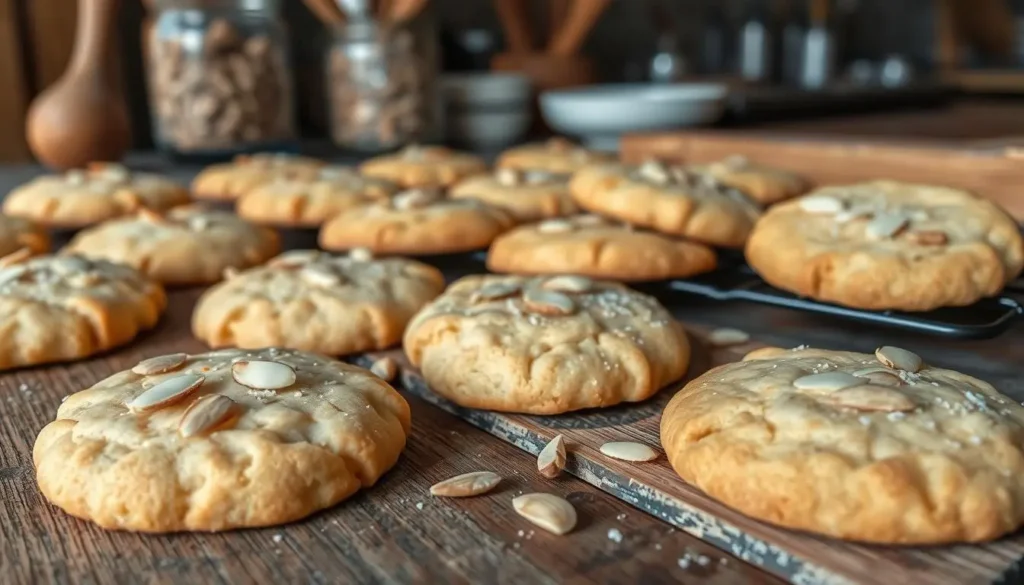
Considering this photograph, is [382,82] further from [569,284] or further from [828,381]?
[828,381]

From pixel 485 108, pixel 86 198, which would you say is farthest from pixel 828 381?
pixel 485 108

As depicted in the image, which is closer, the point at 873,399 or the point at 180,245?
the point at 873,399

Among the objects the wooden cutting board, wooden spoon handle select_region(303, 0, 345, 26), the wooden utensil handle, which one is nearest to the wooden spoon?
the wooden utensil handle

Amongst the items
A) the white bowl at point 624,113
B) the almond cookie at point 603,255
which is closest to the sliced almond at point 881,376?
the almond cookie at point 603,255

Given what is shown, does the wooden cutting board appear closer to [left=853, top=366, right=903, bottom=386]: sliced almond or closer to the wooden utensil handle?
[left=853, top=366, right=903, bottom=386]: sliced almond

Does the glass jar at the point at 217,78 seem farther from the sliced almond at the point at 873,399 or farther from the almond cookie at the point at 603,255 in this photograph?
the sliced almond at the point at 873,399

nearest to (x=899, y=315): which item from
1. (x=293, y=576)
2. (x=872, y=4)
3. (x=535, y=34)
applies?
(x=293, y=576)

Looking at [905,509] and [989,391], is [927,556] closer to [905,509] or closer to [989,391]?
[905,509]
